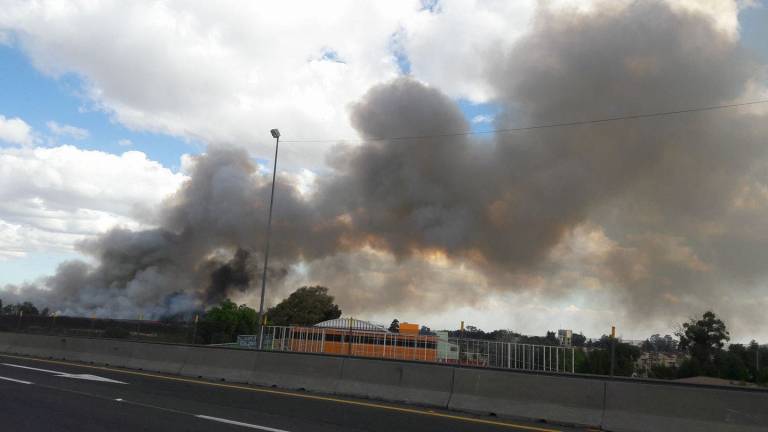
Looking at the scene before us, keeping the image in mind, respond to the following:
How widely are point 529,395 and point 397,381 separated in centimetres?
276

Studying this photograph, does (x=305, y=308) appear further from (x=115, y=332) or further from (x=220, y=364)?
(x=220, y=364)

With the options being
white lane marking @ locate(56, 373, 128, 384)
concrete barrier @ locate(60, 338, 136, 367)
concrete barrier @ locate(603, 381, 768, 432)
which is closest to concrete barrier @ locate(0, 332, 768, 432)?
concrete barrier @ locate(603, 381, 768, 432)

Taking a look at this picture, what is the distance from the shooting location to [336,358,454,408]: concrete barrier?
11047 mm

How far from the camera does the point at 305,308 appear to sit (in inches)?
3091

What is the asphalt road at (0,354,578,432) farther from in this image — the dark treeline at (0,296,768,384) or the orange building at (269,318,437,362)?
the orange building at (269,318,437,362)

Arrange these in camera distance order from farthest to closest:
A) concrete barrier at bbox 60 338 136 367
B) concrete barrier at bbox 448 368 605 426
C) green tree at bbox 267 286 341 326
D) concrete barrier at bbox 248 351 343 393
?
green tree at bbox 267 286 341 326
concrete barrier at bbox 60 338 136 367
concrete barrier at bbox 248 351 343 393
concrete barrier at bbox 448 368 605 426

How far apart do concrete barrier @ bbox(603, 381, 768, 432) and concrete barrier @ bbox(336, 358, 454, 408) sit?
118 inches

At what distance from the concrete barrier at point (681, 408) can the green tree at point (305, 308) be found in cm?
6915

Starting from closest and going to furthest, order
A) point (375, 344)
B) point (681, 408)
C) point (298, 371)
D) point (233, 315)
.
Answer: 1. point (681, 408)
2. point (298, 371)
3. point (375, 344)
4. point (233, 315)

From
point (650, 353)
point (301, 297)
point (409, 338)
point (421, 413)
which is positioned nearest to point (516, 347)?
point (650, 353)

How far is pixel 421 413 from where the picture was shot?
1010cm

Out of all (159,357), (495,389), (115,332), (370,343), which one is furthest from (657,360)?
(370,343)

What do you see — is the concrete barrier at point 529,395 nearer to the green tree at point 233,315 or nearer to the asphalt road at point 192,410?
the asphalt road at point 192,410

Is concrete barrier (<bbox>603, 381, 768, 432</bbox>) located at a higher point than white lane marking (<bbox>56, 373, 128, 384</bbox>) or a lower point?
higher
